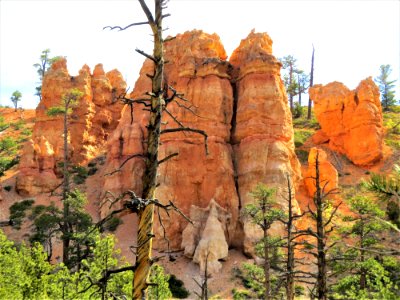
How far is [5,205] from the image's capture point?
39875mm

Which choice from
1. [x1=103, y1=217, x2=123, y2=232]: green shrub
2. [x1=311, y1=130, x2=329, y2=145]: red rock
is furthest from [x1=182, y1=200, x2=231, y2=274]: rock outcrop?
[x1=311, y1=130, x2=329, y2=145]: red rock

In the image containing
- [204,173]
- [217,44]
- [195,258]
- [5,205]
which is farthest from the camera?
[217,44]

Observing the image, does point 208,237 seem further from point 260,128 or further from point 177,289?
point 260,128

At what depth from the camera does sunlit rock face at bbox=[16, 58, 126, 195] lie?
42781mm

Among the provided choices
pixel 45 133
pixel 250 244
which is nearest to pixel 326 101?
pixel 250 244

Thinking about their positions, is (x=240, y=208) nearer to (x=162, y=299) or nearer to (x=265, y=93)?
(x=265, y=93)

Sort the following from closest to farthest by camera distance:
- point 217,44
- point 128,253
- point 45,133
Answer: point 128,253, point 217,44, point 45,133

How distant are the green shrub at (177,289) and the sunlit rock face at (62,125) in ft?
70.4

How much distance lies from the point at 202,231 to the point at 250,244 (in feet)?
13.9

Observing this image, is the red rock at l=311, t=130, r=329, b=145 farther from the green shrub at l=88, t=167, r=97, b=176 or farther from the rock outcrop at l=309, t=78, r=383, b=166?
the green shrub at l=88, t=167, r=97, b=176

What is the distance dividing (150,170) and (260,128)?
31998mm

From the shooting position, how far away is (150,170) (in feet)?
15.2

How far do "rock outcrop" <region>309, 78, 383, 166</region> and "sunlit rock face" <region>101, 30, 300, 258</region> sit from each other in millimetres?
11774

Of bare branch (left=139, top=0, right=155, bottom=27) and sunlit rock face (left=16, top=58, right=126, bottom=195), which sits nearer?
bare branch (left=139, top=0, right=155, bottom=27)
